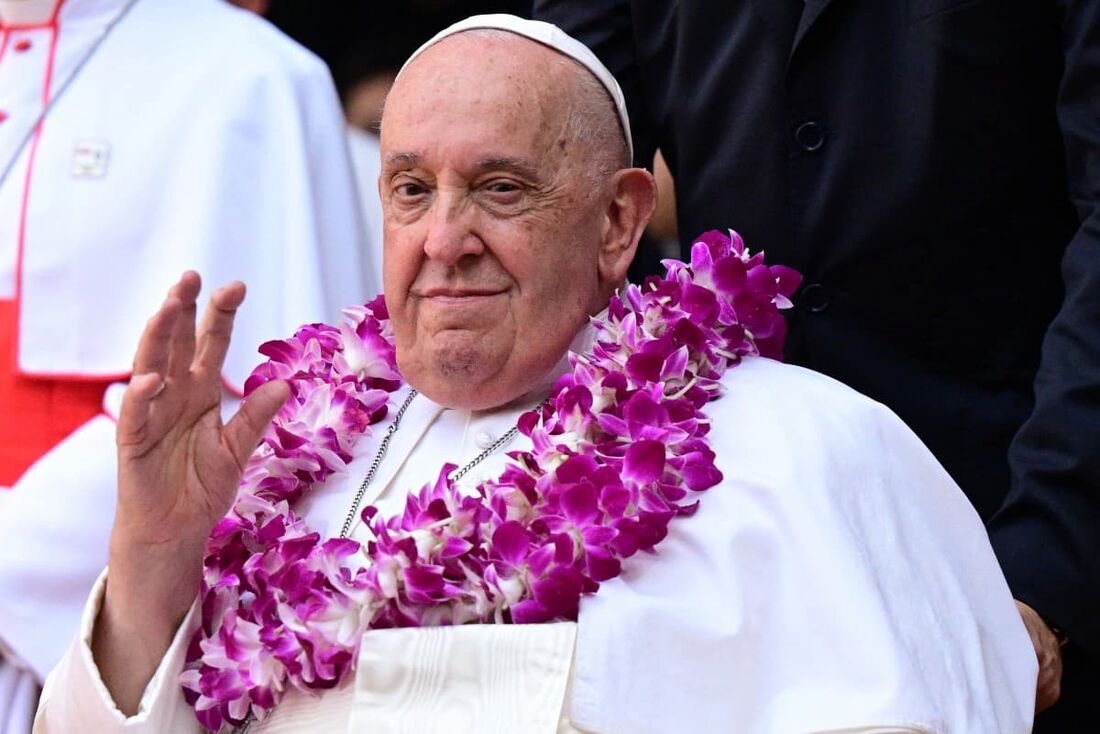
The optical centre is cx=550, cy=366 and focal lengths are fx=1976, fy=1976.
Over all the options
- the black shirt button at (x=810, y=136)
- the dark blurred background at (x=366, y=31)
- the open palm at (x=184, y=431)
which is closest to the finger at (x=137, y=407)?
the open palm at (x=184, y=431)

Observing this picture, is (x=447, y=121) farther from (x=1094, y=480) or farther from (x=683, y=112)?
(x=1094, y=480)

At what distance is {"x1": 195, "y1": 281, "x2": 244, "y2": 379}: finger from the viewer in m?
2.92

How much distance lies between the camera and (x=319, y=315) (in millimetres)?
4320

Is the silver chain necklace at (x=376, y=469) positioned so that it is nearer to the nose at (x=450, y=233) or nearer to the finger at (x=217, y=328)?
the nose at (x=450, y=233)

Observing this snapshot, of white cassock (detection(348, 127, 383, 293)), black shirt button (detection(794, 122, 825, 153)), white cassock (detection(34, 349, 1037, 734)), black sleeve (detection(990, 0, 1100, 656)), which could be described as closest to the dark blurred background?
white cassock (detection(348, 127, 383, 293))

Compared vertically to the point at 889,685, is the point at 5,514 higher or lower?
lower

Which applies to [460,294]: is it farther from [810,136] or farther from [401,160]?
[810,136]

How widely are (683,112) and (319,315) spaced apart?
0.96m

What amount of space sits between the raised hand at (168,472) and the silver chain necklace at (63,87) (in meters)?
1.42

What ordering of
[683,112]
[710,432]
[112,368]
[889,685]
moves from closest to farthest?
[889,685]
[710,432]
[683,112]
[112,368]

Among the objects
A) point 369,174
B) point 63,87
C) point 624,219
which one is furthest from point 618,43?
point 369,174

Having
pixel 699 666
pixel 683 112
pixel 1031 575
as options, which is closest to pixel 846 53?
pixel 683 112

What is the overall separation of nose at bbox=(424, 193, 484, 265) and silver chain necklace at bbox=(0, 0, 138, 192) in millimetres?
1371

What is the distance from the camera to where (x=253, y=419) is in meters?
3.07
